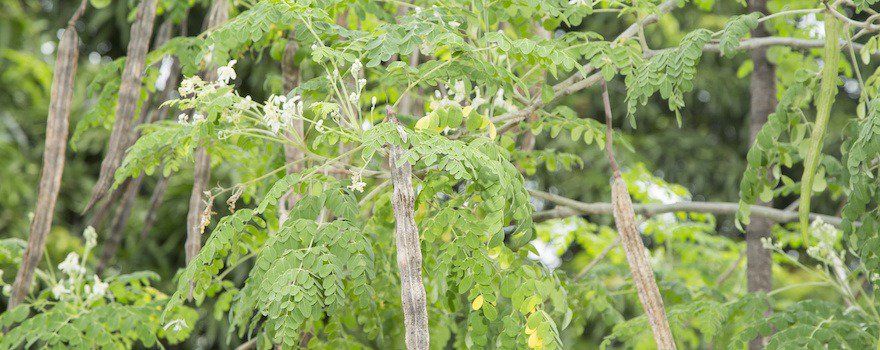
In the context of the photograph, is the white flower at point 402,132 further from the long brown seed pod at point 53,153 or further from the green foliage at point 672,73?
the long brown seed pod at point 53,153

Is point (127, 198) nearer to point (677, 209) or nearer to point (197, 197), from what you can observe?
point (197, 197)

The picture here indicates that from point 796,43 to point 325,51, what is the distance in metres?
1.15

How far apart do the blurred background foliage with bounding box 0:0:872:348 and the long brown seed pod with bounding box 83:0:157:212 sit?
1.81 m

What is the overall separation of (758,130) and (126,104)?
5.86 feet

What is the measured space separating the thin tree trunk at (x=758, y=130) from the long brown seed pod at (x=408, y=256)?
1.50 m

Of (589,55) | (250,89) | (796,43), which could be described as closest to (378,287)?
(589,55)

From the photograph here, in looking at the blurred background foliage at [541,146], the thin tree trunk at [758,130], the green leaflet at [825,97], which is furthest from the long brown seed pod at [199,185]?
the blurred background foliage at [541,146]

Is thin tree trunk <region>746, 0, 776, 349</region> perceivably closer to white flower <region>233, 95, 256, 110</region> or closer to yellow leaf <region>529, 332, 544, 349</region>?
yellow leaf <region>529, 332, 544, 349</region>

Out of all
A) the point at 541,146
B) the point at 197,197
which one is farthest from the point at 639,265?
the point at 541,146

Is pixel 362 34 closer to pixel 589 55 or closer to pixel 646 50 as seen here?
pixel 589 55

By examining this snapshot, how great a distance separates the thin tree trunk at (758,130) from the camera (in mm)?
2846

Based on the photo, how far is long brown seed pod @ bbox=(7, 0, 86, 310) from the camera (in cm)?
245

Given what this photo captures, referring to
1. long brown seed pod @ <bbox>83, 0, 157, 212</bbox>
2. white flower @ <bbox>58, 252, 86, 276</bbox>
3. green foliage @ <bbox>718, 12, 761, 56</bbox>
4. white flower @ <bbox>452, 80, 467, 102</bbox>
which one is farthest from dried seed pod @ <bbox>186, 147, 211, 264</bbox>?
green foliage @ <bbox>718, 12, 761, 56</bbox>

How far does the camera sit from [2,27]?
5.71 meters
